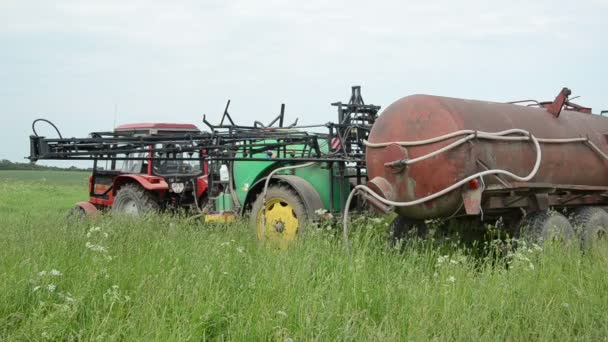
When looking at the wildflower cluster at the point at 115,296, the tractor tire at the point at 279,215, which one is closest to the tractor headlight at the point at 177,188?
the tractor tire at the point at 279,215

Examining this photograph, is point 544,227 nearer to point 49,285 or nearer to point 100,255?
point 100,255

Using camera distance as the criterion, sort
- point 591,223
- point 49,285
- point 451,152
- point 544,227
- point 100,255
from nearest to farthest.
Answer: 1. point 49,285
2. point 100,255
3. point 451,152
4. point 544,227
5. point 591,223

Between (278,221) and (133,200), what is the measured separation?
405 centimetres

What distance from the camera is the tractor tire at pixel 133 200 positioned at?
1037 cm

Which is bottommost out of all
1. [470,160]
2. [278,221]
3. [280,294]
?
[280,294]

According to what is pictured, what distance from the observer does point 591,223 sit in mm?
7035

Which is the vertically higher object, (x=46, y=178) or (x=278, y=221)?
(x=278, y=221)

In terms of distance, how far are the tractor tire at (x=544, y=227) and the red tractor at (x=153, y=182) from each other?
5208 mm

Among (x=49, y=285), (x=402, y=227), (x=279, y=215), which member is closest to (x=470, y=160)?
(x=402, y=227)

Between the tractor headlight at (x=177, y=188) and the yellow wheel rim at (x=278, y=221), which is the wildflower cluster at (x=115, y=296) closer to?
the yellow wheel rim at (x=278, y=221)

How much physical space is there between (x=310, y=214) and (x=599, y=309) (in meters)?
3.25

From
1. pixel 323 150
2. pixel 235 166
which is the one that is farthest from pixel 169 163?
pixel 323 150

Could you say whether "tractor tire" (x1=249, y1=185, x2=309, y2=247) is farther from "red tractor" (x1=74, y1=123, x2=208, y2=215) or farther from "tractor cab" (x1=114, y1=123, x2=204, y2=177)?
"tractor cab" (x1=114, y1=123, x2=204, y2=177)

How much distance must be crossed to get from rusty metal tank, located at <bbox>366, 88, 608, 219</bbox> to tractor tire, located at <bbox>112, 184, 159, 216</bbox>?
189 inches
